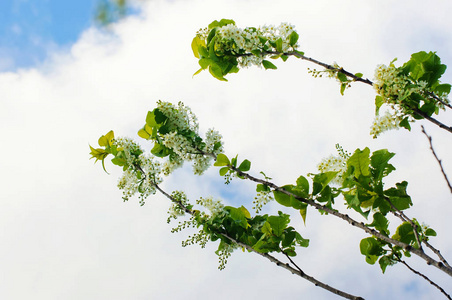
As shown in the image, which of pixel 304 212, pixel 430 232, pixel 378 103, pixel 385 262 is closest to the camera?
pixel 304 212

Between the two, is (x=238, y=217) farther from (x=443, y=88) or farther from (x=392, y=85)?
(x=443, y=88)

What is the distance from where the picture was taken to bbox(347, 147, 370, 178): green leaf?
3450 mm

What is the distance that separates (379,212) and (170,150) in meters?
2.41

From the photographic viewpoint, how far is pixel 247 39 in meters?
4.24

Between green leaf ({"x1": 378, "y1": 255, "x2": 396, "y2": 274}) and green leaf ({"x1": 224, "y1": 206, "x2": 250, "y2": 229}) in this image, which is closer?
green leaf ({"x1": 378, "y1": 255, "x2": 396, "y2": 274})

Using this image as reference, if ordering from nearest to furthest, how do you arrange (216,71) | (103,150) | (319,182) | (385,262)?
(319,182) → (385,262) → (216,71) → (103,150)

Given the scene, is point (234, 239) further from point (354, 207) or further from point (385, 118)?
point (385, 118)

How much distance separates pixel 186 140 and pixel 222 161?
0.50 meters

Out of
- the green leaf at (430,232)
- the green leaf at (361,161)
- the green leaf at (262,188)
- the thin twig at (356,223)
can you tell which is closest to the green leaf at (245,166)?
the thin twig at (356,223)

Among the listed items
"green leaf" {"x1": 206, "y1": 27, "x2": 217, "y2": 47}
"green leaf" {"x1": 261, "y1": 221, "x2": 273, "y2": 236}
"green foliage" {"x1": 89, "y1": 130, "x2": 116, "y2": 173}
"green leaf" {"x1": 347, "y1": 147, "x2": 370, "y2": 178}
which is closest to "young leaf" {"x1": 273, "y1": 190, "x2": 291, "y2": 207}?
"green leaf" {"x1": 261, "y1": 221, "x2": 273, "y2": 236}

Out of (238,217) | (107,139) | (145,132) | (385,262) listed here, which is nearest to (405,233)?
(385,262)

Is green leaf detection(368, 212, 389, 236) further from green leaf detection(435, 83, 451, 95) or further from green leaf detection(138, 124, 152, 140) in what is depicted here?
green leaf detection(138, 124, 152, 140)

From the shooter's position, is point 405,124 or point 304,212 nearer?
point 304,212

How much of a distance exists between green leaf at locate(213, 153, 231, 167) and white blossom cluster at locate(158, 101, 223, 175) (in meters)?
0.27
